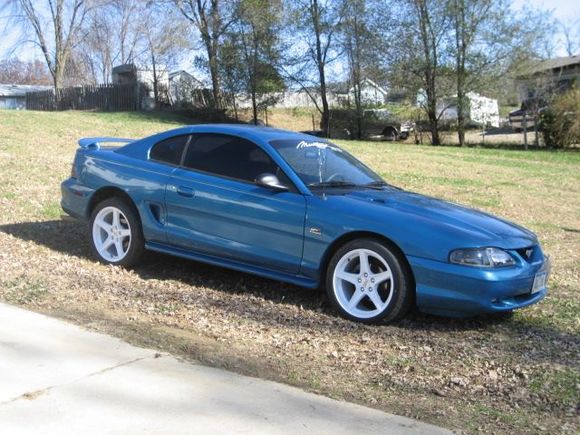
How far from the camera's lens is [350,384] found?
4012mm

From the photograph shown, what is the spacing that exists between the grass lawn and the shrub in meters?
22.2

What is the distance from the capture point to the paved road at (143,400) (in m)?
3.38

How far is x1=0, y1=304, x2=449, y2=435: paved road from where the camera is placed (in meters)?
3.38

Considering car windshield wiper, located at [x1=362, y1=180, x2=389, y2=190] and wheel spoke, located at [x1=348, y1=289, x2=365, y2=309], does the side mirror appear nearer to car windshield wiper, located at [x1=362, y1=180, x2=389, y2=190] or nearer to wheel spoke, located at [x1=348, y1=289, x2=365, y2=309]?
car windshield wiper, located at [x1=362, y1=180, x2=389, y2=190]

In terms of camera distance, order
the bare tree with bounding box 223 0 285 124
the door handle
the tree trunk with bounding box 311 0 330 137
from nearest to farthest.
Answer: the door handle → the tree trunk with bounding box 311 0 330 137 → the bare tree with bounding box 223 0 285 124

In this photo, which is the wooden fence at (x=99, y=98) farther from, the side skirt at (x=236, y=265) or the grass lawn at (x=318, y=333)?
the side skirt at (x=236, y=265)

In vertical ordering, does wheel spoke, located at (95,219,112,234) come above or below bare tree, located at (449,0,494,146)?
below

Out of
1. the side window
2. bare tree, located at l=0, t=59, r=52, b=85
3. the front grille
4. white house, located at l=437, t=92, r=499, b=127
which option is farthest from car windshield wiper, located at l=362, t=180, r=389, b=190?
bare tree, located at l=0, t=59, r=52, b=85

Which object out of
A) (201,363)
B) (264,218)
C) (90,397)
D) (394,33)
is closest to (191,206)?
(264,218)

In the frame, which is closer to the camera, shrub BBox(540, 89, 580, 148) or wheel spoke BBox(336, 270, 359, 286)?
wheel spoke BBox(336, 270, 359, 286)

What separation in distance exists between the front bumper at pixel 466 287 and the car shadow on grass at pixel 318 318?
24cm

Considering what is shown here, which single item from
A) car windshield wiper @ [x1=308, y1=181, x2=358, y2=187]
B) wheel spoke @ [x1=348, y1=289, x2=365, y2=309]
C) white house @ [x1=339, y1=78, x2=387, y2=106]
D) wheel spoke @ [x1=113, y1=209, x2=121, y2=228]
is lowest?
wheel spoke @ [x1=348, y1=289, x2=365, y2=309]

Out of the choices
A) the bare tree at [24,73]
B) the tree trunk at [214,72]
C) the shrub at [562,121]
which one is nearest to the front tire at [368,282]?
the shrub at [562,121]

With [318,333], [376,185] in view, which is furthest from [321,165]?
[318,333]
